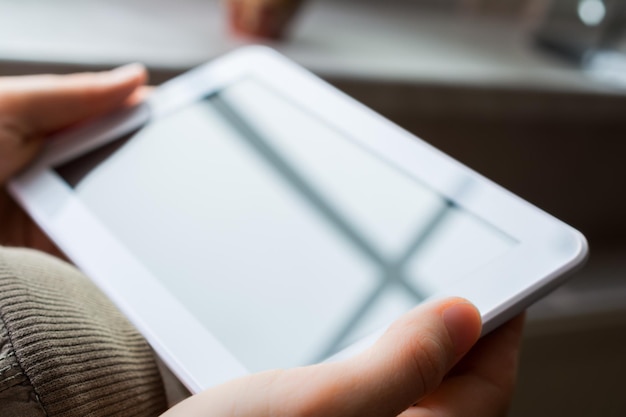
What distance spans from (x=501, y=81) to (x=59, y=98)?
→ 465mm

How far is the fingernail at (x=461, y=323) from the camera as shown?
0.34m

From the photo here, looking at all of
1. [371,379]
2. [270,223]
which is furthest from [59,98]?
[371,379]

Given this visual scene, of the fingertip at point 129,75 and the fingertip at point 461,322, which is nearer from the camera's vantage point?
the fingertip at point 461,322

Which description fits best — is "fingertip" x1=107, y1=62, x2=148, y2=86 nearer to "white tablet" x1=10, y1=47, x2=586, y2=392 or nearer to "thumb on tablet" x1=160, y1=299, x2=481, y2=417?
"white tablet" x1=10, y1=47, x2=586, y2=392

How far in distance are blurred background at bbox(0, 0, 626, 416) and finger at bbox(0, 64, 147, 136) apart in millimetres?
91

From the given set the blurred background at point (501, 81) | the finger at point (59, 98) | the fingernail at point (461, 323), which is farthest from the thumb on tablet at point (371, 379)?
the blurred background at point (501, 81)

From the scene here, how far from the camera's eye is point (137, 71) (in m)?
0.60

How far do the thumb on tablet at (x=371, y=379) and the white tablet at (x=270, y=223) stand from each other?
1.2 inches

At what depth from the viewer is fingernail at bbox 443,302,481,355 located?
34cm

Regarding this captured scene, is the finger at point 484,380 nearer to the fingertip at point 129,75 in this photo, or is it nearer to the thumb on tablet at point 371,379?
the thumb on tablet at point 371,379

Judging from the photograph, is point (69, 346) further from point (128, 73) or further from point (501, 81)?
point (501, 81)

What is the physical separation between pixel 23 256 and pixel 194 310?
0.10 metres

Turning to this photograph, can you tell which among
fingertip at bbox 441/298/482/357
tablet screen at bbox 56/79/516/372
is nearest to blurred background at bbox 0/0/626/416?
tablet screen at bbox 56/79/516/372

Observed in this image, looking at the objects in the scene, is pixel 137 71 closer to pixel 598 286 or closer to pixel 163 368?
pixel 163 368
